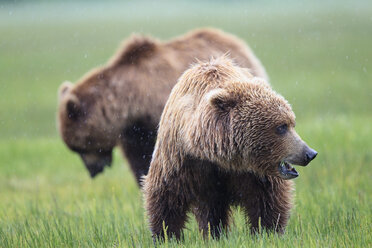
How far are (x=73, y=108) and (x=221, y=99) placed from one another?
160 inches

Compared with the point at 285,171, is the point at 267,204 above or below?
below

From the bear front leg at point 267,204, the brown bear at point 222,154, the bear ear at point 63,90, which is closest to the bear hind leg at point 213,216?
the brown bear at point 222,154

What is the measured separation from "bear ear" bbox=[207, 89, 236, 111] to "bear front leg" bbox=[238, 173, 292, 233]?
630 mm

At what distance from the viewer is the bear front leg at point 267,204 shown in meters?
4.45

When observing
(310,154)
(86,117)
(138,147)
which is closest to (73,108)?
(86,117)

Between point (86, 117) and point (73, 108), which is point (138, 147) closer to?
point (86, 117)

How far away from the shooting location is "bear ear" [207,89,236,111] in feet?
13.6

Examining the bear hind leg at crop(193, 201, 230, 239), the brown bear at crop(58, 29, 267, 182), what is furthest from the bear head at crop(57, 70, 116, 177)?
the bear hind leg at crop(193, 201, 230, 239)

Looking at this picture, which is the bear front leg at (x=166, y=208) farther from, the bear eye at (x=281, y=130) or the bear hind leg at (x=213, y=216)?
the bear eye at (x=281, y=130)

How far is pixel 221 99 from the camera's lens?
4160 mm

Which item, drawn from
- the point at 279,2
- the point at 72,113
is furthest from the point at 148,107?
the point at 279,2

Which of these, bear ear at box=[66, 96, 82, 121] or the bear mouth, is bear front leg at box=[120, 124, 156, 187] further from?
the bear mouth

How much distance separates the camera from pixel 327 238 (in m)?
4.27

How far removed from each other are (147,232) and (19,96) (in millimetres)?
16535
